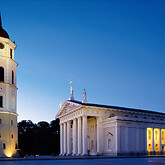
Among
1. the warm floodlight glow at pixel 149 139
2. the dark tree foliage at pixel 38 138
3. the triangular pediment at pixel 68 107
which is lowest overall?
the dark tree foliage at pixel 38 138

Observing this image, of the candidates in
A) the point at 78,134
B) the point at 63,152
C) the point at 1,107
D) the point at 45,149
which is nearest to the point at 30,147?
the point at 45,149

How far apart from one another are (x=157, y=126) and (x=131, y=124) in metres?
7.85

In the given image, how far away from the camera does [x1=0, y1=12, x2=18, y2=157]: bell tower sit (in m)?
50.8

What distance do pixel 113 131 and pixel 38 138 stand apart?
51.7m

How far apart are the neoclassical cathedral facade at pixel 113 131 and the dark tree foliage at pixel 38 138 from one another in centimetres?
3507

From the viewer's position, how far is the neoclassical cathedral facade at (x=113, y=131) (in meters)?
55.0

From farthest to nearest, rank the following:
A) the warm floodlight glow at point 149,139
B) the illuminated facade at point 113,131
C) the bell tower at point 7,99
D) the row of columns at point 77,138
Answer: the warm floodlight glow at point 149,139
the row of columns at point 77,138
the illuminated facade at point 113,131
the bell tower at point 7,99

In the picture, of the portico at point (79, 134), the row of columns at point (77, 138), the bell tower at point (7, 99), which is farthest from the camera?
the portico at point (79, 134)

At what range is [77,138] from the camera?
2522 inches

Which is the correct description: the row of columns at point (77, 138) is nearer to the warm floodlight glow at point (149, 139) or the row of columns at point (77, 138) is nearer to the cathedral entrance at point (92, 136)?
the cathedral entrance at point (92, 136)

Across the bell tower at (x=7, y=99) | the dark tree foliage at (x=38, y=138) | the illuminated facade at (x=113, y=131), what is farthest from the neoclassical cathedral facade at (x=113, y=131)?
the dark tree foliage at (x=38, y=138)

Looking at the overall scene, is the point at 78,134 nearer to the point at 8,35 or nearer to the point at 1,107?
the point at 1,107

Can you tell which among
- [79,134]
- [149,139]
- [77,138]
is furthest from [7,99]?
[149,139]

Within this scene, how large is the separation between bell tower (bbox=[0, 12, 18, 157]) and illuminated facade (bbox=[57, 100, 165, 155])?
1474cm
